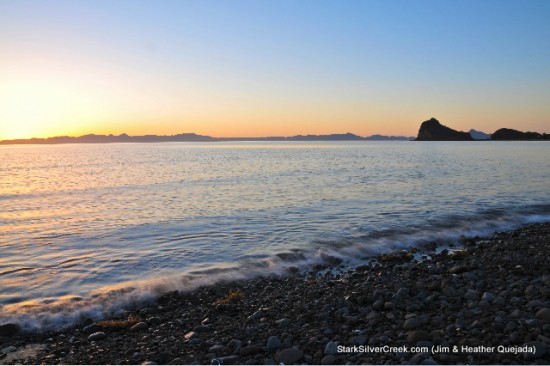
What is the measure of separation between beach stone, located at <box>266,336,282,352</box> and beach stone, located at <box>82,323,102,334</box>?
14.0 feet

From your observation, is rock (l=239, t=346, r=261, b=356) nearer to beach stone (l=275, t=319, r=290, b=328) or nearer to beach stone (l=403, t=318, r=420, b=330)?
beach stone (l=275, t=319, r=290, b=328)

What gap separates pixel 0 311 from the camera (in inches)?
400

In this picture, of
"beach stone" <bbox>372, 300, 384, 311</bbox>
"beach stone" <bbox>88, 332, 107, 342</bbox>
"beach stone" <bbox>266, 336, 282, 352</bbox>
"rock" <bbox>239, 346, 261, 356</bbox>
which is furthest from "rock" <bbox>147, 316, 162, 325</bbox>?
"beach stone" <bbox>372, 300, 384, 311</bbox>

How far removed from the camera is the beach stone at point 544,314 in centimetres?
723

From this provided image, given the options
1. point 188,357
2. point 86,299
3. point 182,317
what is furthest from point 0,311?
point 188,357

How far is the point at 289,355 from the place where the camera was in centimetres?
680

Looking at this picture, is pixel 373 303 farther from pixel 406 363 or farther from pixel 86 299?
pixel 86 299

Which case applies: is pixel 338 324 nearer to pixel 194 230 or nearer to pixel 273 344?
pixel 273 344

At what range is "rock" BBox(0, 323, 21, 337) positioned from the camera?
354 inches

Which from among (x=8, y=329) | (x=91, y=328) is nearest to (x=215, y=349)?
(x=91, y=328)

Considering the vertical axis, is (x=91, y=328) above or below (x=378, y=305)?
below

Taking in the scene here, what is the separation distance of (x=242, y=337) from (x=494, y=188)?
32.1m

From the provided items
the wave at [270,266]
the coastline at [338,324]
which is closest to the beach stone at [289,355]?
the coastline at [338,324]

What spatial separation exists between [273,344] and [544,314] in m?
4.97
